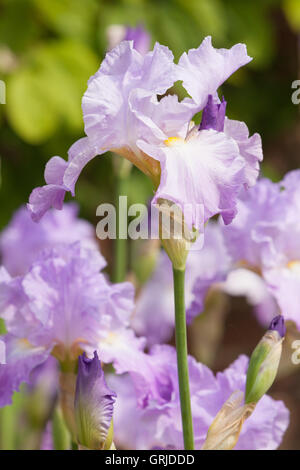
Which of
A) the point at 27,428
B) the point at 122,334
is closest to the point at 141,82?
the point at 122,334

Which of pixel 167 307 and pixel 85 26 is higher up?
pixel 85 26

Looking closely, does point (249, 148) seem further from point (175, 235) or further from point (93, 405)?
point (93, 405)

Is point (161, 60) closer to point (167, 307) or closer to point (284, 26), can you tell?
point (167, 307)

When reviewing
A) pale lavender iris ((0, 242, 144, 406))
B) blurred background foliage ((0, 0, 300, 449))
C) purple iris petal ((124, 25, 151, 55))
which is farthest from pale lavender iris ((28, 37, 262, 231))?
blurred background foliage ((0, 0, 300, 449))

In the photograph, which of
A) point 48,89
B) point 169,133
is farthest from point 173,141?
point 48,89

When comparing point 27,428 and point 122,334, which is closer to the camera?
point 122,334

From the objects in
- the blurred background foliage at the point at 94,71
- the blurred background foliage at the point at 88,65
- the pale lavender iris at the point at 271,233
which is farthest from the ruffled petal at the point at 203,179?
the blurred background foliage at the point at 88,65
